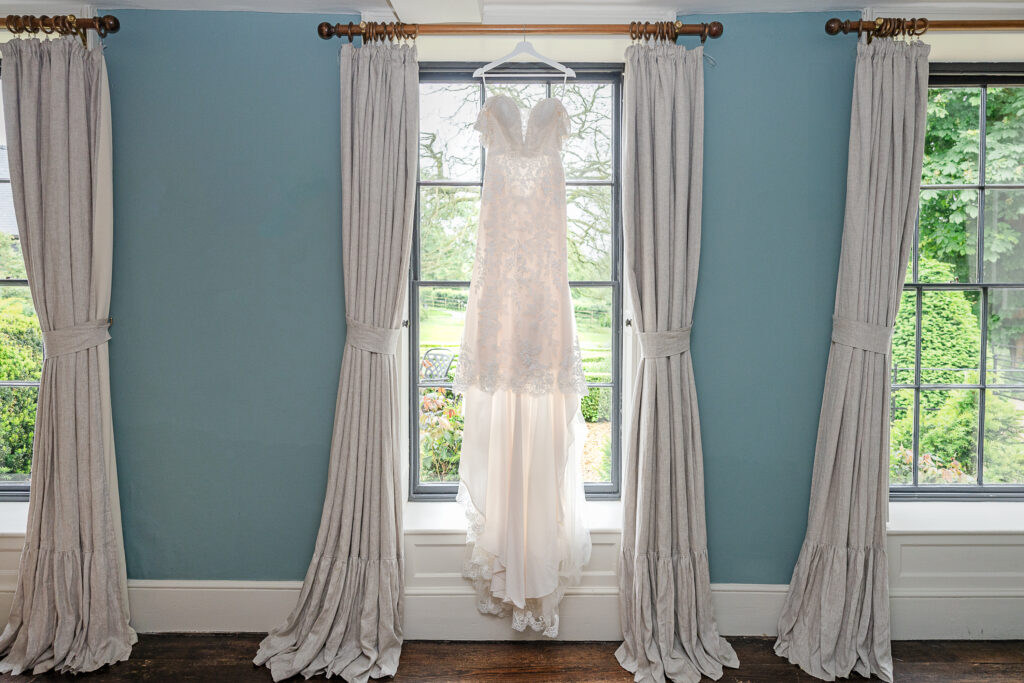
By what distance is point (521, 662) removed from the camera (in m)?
2.25

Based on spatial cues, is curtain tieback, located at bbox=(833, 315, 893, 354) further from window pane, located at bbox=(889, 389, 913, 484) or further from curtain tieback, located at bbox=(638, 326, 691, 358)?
curtain tieback, located at bbox=(638, 326, 691, 358)

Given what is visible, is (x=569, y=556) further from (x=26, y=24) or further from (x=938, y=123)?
(x=26, y=24)

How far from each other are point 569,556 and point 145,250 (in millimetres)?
2066

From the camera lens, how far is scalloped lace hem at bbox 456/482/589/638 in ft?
7.52

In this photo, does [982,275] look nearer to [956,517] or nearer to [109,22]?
[956,517]

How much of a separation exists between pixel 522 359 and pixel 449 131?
3.56ft

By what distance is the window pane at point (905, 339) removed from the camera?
2590 millimetres

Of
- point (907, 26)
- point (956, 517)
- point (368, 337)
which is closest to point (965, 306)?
point (956, 517)

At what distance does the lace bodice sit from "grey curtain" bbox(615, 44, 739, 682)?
0.28 m

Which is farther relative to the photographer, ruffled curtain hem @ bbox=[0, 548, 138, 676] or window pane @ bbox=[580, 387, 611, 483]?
window pane @ bbox=[580, 387, 611, 483]

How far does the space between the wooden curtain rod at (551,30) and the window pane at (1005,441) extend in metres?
2.03

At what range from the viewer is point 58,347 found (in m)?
2.29

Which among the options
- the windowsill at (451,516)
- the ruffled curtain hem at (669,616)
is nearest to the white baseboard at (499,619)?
the ruffled curtain hem at (669,616)

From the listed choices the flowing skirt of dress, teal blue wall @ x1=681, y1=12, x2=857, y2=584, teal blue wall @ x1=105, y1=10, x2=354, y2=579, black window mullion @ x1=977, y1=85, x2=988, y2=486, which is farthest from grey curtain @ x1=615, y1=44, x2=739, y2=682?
black window mullion @ x1=977, y1=85, x2=988, y2=486
